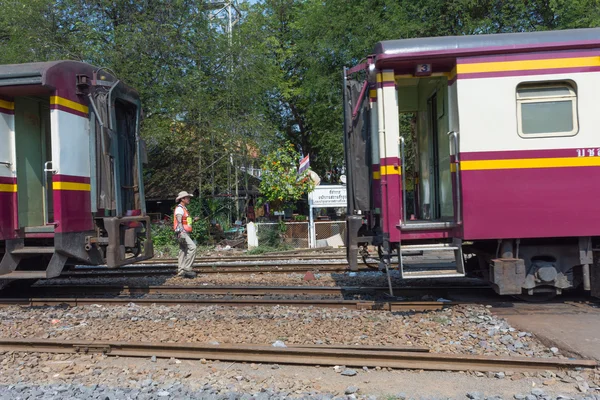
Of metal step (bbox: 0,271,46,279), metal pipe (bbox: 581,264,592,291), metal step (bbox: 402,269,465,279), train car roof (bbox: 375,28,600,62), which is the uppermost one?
train car roof (bbox: 375,28,600,62)

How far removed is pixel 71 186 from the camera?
657 cm

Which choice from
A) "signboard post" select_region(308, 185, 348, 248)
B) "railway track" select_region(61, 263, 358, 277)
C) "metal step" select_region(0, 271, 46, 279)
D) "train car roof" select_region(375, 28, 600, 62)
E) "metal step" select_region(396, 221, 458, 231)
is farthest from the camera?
"signboard post" select_region(308, 185, 348, 248)

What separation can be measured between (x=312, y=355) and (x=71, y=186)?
4466mm

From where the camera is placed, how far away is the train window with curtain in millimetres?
5652

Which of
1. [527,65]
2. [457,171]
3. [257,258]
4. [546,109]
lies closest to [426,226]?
[457,171]

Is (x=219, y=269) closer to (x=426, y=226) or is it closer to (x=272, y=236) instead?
(x=426, y=226)

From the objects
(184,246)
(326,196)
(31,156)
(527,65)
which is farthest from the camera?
(326,196)

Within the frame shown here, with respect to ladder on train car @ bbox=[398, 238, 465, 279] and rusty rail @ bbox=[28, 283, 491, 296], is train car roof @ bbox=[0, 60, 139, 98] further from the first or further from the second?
ladder on train car @ bbox=[398, 238, 465, 279]

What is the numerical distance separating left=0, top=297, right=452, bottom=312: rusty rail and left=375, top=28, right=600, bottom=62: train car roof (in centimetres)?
336

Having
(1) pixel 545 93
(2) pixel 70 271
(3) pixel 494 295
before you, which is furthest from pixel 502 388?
(2) pixel 70 271

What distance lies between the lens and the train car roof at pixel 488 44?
5535 mm

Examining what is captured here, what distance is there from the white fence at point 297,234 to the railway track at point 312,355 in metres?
9.91

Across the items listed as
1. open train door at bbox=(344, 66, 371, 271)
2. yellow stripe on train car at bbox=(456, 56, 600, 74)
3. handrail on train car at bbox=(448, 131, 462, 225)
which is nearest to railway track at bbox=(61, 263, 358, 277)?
open train door at bbox=(344, 66, 371, 271)

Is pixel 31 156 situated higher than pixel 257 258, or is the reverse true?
pixel 31 156
